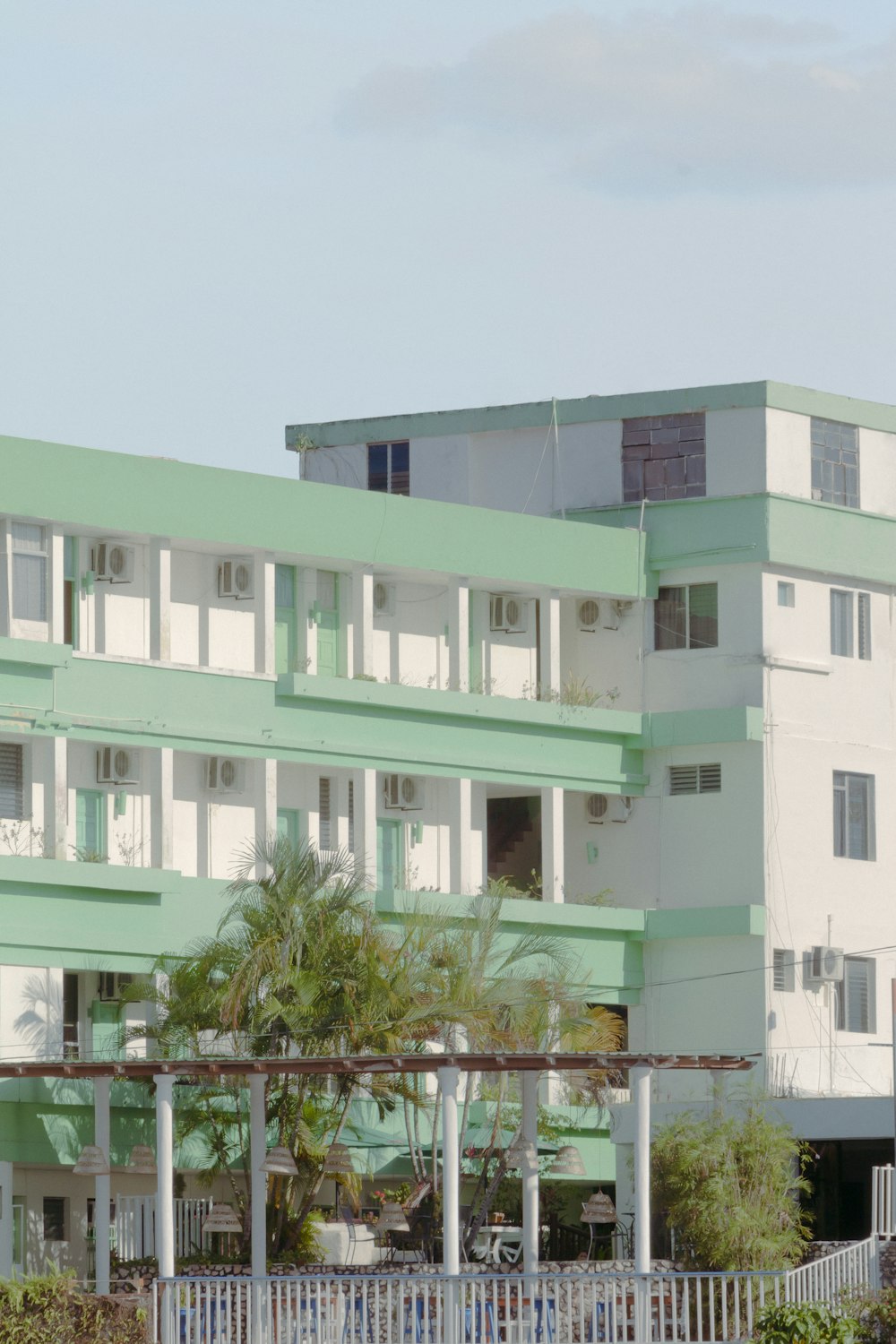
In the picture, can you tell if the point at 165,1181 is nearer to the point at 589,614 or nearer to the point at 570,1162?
the point at 570,1162

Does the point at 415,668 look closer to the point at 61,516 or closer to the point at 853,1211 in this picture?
the point at 61,516

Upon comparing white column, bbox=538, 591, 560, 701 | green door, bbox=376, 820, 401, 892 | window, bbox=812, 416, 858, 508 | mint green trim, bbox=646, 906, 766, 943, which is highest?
window, bbox=812, 416, 858, 508

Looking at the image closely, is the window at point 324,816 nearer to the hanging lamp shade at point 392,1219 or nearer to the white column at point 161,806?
the white column at point 161,806

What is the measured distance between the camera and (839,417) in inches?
1950

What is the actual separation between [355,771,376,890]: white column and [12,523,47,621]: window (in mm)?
5781

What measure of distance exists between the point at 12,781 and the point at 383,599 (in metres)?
→ 7.53

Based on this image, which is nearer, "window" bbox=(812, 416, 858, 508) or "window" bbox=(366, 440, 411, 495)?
"window" bbox=(812, 416, 858, 508)

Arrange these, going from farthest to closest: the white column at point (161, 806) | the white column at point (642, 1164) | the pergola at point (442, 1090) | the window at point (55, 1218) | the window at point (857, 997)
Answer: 1. the window at point (857, 997)
2. the white column at point (161, 806)
3. the window at point (55, 1218)
4. the white column at point (642, 1164)
5. the pergola at point (442, 1090)

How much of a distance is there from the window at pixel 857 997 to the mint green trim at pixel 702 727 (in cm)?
409

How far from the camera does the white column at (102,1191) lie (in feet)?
116

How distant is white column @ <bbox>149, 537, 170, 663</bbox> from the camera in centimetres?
4400

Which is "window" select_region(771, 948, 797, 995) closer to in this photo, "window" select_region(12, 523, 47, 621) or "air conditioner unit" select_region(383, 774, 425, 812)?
"air conditioner unit" select_region(383, 774, 425, 812)

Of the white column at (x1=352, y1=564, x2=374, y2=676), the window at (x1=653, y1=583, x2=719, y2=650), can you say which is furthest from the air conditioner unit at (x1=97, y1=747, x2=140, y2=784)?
the window at (x1=653, y1=583, x2=719, y2=650)

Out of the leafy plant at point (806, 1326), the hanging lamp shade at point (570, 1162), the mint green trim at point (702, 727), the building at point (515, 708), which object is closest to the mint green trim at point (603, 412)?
the building at point (515, 708)
